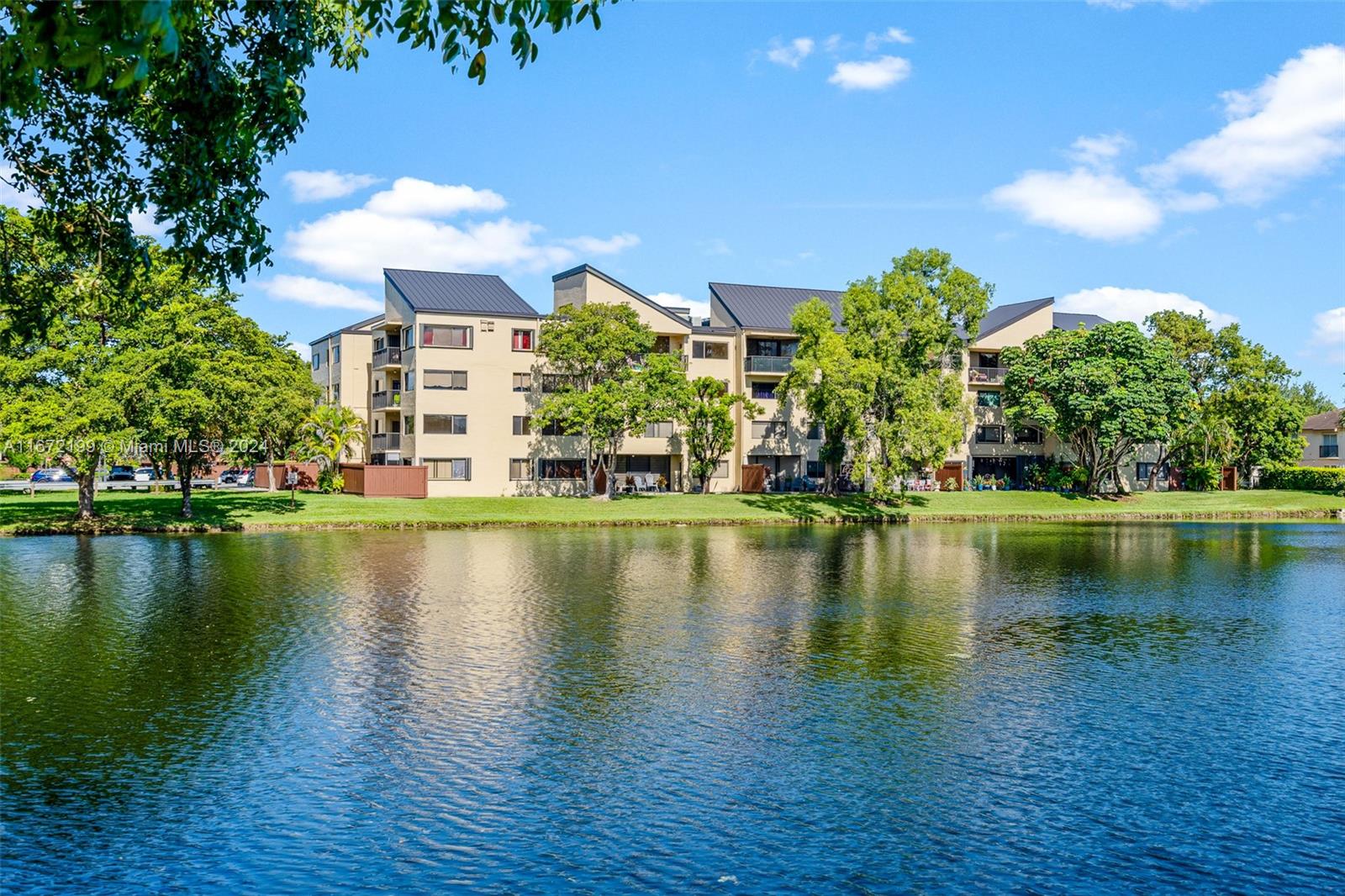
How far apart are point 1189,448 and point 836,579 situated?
66.5 meters

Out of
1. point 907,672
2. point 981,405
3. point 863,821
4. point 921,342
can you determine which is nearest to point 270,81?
point 863,821

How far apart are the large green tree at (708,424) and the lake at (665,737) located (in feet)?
135

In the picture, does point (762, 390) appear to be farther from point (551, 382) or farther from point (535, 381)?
point (535, 381)

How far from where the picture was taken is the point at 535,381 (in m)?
79.3

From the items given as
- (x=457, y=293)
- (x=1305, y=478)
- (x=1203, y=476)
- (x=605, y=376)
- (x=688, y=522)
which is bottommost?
(x=688, y=522)

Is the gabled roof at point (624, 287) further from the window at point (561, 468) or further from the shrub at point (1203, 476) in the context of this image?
the shrub at point (1203, 476)

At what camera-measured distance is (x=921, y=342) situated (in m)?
76.9

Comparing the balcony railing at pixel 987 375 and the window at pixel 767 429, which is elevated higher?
the balcony railing at pixel 987 375

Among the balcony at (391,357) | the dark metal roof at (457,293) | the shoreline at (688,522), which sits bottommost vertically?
the shoreline at (688,522)

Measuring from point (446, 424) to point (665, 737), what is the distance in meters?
60.3

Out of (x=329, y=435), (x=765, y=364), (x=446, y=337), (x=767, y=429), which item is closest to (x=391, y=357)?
(x=446, y=337)

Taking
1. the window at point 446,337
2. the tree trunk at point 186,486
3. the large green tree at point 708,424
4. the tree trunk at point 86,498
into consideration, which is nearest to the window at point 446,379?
the window at point 446,337

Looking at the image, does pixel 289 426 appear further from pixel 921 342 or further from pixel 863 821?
pixel 863 821

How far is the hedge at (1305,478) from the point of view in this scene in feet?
300
